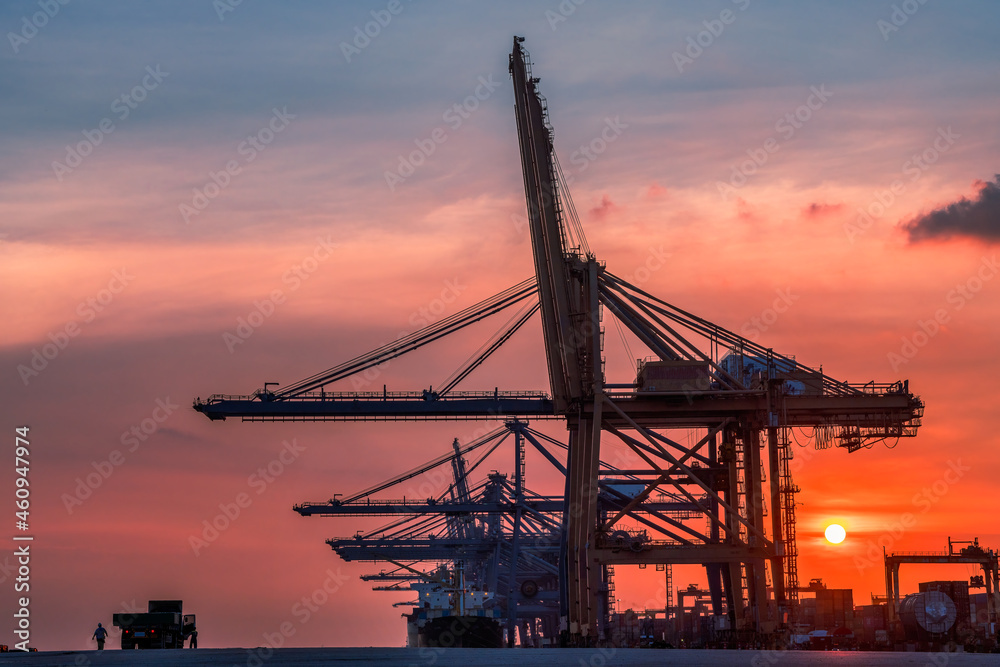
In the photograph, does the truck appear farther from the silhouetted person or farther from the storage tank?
the storage tank

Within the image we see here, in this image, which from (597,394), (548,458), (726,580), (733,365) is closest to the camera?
(597,394)

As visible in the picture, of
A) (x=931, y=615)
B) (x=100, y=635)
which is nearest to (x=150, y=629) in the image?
(x=100, y=635)

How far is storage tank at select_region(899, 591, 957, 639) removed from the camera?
66.7m

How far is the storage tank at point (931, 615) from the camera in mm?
66688

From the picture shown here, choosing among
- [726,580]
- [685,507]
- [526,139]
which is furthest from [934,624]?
[526,139]

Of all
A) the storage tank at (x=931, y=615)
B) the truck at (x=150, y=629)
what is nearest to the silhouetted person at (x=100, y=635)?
the truck at (x=150, y=629)

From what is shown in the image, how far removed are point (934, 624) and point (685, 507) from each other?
55.7ft

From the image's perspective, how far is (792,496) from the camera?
→ 60.3 metres

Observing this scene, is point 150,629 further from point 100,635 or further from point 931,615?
point 931,615

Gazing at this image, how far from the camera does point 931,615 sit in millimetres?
66938

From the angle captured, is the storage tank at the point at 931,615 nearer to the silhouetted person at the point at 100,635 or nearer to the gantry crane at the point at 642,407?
the gantry crane at the point at 642,407

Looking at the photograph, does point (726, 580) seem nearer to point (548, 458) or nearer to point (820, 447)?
point (820, 447)

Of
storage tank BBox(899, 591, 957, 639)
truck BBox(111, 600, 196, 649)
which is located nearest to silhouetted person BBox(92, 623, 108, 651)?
truck BBox(111, 600, 196, 649)

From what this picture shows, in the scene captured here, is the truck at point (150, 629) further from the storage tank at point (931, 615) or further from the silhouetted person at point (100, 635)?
the storage tank at point (931, 615)
